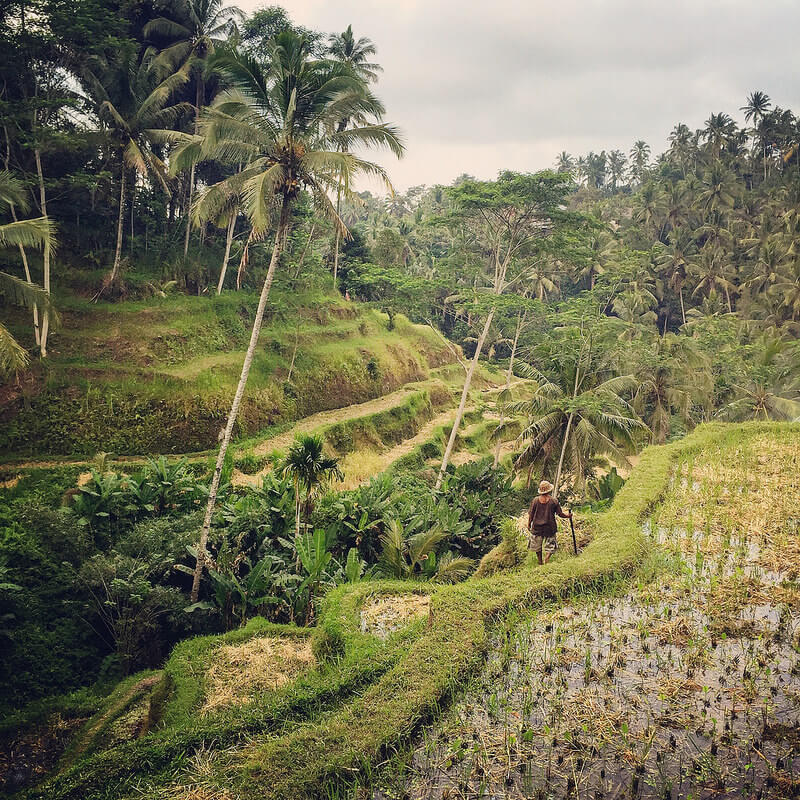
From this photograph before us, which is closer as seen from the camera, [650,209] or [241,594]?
[241,594]

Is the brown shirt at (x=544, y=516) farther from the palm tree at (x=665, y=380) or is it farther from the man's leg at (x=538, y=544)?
the palm tree at (x=665, y=380)

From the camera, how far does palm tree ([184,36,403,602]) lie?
9.55 m

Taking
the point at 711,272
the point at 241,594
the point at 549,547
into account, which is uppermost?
the point at 711,272

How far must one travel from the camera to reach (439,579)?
34.0ft

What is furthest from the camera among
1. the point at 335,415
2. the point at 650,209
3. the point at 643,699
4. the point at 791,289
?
the point at 650,209

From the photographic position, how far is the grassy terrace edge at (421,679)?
396 centimetres

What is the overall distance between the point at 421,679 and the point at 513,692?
0.86 metres

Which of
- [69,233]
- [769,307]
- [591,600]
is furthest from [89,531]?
[769,307]

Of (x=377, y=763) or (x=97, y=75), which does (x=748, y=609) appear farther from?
(x=97, y=75)

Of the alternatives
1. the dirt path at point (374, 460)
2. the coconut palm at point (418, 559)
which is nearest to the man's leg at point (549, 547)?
the coconut palm at point (418, 559)

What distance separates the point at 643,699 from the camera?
4.61 meters

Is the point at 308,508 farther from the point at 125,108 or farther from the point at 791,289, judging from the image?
the point at 791,289

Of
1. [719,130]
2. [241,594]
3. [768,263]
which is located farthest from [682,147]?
[241,594]

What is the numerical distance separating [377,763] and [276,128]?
989cm
